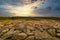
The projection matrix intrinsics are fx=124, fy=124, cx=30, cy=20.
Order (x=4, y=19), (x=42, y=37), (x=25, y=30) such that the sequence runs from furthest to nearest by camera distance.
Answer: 1. (x=4, y=19)
2. (x=25, y=30)
3. (x=42, y=37)

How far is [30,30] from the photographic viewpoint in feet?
5.62

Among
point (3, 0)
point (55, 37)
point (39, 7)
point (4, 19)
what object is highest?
point (3, 0)

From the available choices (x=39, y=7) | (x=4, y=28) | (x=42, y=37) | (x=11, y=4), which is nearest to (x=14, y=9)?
(x=11, y=4)

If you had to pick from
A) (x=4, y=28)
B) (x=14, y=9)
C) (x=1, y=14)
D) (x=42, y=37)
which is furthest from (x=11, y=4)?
(x=42, y=37)

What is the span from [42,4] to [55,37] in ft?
3.06

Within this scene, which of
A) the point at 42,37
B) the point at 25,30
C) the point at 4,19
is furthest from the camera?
the point at 4,19

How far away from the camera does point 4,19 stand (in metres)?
Answer: 2.06

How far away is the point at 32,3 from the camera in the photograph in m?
2.34

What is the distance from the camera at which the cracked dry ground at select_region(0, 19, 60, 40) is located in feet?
5.04

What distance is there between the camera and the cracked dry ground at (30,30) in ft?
5.04

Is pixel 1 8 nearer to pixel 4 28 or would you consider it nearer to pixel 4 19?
pixel 4 19

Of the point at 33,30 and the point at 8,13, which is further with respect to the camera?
the point at 8,13

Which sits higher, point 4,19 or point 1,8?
point 1,8

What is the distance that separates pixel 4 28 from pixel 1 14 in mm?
459
